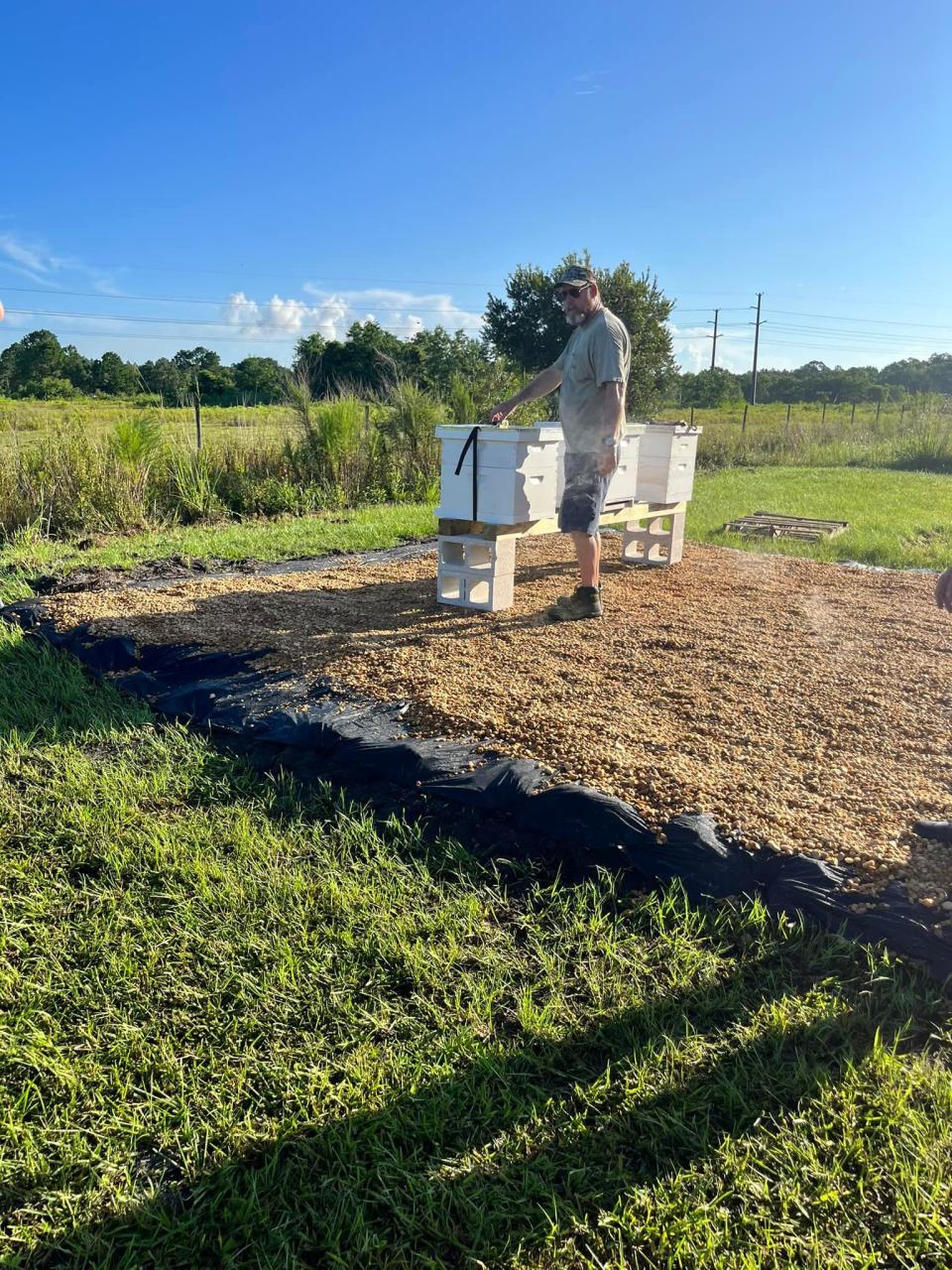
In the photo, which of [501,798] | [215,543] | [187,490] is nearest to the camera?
[501,798]

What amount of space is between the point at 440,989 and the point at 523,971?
0.22m

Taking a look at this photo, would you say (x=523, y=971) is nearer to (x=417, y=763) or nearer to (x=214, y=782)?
(x=417, y=763)

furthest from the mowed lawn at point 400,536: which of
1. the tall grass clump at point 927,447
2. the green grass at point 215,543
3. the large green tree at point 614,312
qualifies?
the large green tree at point 614,312

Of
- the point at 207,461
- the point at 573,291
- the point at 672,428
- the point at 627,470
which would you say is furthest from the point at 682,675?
the point at 207,461

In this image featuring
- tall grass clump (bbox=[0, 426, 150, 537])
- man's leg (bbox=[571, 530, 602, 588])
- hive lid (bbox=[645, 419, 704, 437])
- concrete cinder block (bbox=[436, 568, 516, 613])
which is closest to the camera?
man's leg (bbox=[571, 530, 602, 588])

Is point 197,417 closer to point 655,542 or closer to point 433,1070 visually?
point 655,542

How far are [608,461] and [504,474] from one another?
617 mm

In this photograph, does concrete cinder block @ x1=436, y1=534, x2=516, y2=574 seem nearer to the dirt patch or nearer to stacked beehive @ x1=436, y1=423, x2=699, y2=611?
stacked beehive @ x1=436, y1=423, x2=699, y2=611

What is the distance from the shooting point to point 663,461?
598 cm

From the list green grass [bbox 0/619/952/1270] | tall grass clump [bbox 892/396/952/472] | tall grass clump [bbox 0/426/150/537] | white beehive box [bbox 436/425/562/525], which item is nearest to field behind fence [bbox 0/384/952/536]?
tall grass clump [bbox 0/426/150/537]

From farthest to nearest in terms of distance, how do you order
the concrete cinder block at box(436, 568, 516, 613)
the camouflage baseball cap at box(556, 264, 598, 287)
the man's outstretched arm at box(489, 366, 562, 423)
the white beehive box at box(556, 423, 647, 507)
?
the white beehive box at box(556, 423, 647, 507), the concrete cinder block at box(436, 568, 516, 613), the man's outstretched arm at box(489, 366, 562, 423), the camouflage baseball cap at box(556, 264, 598, 287)

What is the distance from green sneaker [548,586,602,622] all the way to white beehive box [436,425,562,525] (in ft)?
1.79

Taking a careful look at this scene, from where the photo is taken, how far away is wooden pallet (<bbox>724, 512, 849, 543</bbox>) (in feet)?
27.2

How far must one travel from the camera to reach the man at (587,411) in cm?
450
